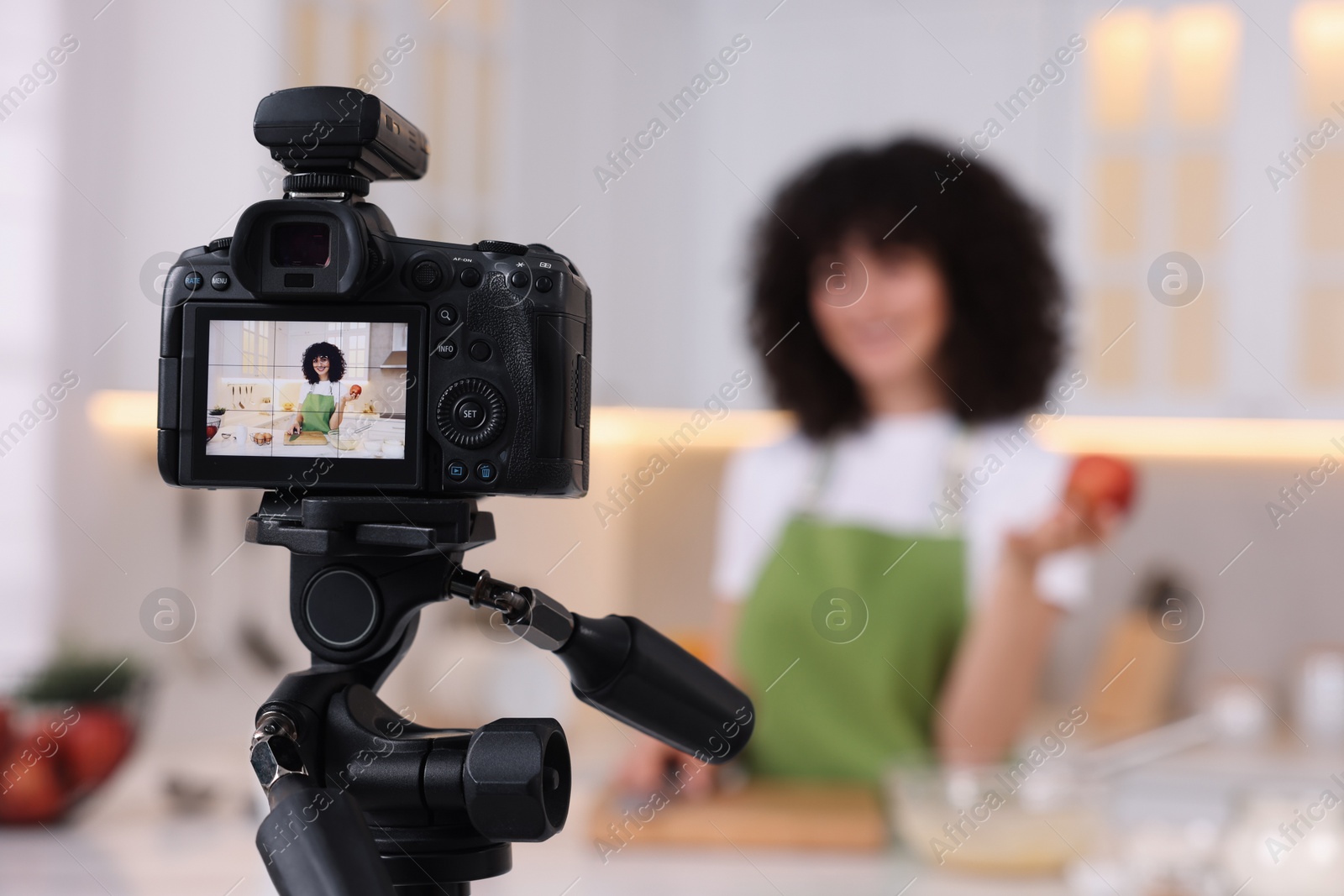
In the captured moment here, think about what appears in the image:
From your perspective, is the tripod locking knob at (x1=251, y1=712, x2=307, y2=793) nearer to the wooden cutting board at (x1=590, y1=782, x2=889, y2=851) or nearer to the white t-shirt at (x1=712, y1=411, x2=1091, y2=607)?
the wooden cutting board at (x1=590, y1=782, x2=889, y2=851)

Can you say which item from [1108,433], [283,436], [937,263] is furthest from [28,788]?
[1108,433]

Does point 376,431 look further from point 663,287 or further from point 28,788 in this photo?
point 663,287

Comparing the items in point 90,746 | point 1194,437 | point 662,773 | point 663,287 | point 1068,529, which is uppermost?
point 663,287

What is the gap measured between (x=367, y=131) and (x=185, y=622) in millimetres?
1364

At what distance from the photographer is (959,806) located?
1.04 m

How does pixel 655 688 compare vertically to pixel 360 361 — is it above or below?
below

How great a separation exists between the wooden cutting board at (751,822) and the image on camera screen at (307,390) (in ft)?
2.49

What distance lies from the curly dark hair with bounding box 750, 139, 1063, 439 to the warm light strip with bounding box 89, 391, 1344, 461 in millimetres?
141

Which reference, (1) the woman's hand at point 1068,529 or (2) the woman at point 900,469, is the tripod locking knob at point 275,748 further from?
(2) the woman at point 900,469

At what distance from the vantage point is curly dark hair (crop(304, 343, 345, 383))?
1.50 feet

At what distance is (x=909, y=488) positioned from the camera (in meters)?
1.95

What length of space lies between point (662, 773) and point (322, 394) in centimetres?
110

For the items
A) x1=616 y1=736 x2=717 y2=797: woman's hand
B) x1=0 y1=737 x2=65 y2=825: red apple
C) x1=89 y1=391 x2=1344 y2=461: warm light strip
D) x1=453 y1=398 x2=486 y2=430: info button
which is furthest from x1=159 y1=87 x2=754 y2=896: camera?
x1=89 y1=391 x2=1344 y2=461: warm light strip

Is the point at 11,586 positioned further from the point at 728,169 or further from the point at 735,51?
the point at 735,51
